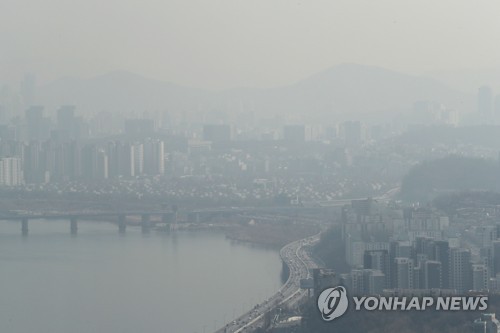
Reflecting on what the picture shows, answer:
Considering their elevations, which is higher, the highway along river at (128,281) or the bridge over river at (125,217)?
the bridge over river at (125,217)

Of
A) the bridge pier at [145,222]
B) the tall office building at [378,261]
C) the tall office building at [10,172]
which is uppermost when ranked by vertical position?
the tall office building at [10,172]

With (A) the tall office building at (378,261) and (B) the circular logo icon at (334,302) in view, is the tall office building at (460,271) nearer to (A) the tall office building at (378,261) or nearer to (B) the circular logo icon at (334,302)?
(A) the tall office building at (378,261)

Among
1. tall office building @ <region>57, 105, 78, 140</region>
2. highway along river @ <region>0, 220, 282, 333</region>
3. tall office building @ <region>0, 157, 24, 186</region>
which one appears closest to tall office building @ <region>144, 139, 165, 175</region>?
tall office building @ <region>0, 157, 24, 186</region>

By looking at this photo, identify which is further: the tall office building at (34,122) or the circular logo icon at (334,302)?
the tall office building at (34,122)

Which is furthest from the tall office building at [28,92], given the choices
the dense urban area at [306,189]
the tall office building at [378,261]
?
the tall office building at [378,261]

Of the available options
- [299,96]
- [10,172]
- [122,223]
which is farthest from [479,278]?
[299,96]

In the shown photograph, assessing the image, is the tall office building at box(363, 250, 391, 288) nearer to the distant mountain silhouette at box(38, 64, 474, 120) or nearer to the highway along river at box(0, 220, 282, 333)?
the highway along river at box(0, 220, 282, 333)

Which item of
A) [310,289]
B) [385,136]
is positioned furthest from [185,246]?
[385,136]
